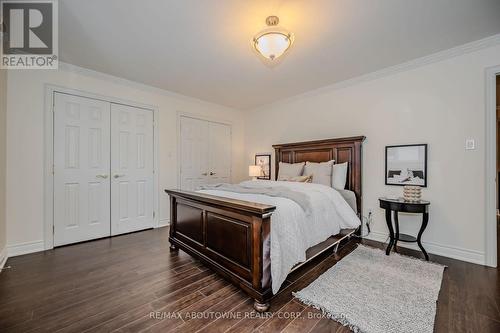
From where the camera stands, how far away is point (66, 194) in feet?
10.5

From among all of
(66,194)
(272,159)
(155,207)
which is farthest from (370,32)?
(66,194)

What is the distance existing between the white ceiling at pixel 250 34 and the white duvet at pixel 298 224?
5.90ft

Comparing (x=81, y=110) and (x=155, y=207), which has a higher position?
(x=81, y=110)

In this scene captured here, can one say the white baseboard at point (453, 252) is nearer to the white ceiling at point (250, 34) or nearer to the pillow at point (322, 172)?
the pillow at point (322, 172)

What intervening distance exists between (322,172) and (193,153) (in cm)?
271

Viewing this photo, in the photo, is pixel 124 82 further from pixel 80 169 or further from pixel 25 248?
pixel 25 248

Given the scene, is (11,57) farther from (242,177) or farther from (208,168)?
(242,177)

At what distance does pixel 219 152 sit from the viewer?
5238 millimetres

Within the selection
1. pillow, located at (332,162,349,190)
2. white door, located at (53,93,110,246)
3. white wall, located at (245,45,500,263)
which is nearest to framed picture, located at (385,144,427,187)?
white wall, located at (245,45,500,263)

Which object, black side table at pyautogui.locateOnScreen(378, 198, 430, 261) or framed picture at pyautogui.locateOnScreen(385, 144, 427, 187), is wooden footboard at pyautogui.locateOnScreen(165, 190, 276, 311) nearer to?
black side table at pyautogui.locateOnScreen(378, 198, 430, 261)

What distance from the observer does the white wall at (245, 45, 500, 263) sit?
261 cm

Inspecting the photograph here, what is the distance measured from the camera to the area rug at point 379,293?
5.25ft

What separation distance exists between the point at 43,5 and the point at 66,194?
2.35 m

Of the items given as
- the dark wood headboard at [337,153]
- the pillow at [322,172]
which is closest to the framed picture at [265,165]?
the dark wood headboard at [337,153]
